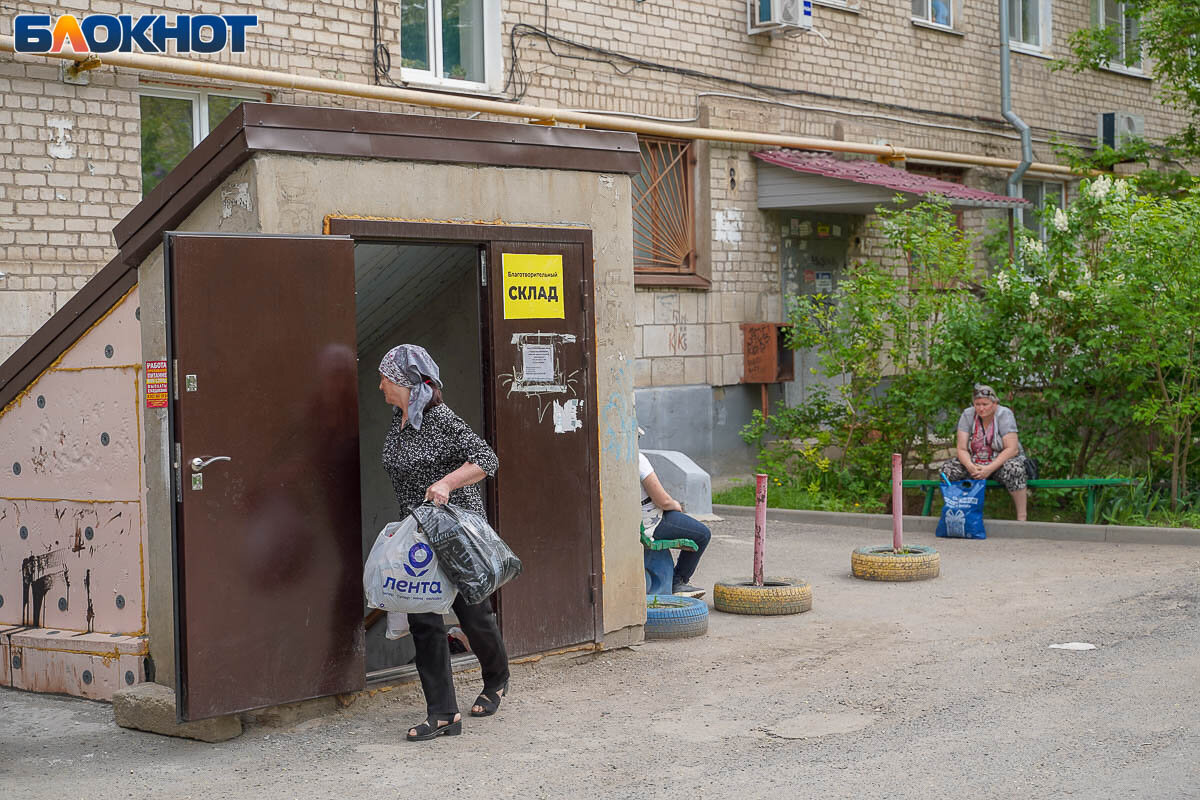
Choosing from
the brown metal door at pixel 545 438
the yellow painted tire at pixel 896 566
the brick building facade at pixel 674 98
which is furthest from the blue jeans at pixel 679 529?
the brick building facade at pixel 674 98

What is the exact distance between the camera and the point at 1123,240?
1104cm

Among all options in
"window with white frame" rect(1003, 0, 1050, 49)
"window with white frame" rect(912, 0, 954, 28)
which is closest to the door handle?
"window with white frame" rect(912, 0, 954, 28)

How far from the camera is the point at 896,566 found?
9.17m

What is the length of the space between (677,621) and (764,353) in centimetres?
834

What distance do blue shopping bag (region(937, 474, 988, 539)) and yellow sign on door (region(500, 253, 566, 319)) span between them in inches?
207

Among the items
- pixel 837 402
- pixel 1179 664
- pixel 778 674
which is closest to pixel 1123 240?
pixel 837 402

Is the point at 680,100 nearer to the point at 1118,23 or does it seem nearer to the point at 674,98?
the point at 674,98

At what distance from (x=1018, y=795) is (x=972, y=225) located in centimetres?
1501

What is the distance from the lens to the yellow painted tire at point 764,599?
8.20 m

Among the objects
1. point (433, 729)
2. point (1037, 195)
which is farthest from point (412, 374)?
point (1037, 195)

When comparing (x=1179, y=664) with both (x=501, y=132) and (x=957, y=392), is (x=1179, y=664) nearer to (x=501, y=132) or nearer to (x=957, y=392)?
(x=501, y=132)

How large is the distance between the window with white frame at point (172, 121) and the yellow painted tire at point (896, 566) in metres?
6.06

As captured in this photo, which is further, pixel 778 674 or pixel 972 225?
pixel 972 225

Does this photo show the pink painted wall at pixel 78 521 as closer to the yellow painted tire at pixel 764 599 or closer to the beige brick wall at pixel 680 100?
the yellow painted tire at pixel 764 599
